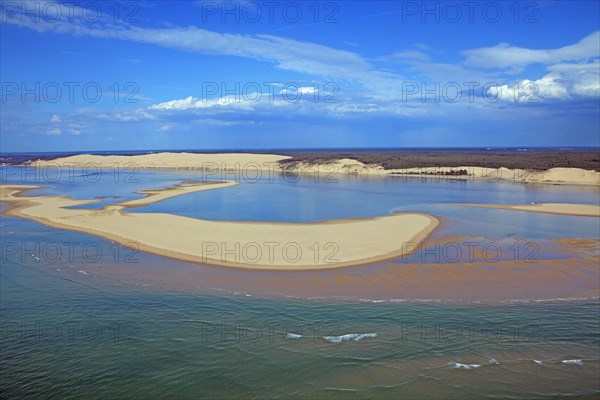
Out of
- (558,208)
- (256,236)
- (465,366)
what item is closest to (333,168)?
(558,208)

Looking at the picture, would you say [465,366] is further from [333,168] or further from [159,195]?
[333,168]

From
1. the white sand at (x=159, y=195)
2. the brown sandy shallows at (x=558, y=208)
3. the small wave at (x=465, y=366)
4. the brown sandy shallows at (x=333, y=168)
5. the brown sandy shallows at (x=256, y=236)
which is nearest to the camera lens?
the small wave at (x=465, y=366)

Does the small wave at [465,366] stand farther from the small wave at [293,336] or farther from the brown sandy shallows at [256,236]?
the brown sandy shallows at [256,236]

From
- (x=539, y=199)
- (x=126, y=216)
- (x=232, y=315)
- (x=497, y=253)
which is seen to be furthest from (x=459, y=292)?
(x=539, y=199)

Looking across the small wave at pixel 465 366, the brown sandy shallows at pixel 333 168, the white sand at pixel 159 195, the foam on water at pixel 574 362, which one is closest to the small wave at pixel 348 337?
the small wave at pixel 465 366

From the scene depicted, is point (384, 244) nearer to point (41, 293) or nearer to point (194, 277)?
point (194, 277)

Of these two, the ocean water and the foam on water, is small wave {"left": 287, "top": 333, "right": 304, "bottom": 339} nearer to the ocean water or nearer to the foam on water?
the ocean water

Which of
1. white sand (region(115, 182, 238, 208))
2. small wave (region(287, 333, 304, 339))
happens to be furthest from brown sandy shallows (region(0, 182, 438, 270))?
small wave (region(287, 333, 304, 339))
